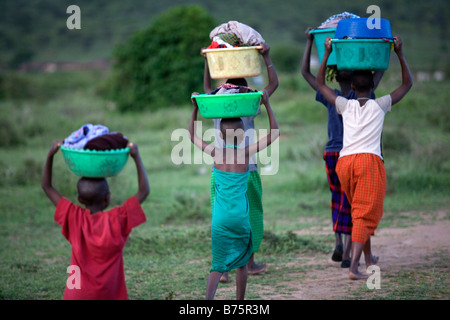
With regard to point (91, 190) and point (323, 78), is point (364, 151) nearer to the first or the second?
point (323, 78)

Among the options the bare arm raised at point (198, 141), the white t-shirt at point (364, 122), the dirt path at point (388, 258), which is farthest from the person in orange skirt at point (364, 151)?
the bare arm raised at point (198, 141)

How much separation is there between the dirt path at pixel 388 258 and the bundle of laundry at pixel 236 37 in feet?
5.91

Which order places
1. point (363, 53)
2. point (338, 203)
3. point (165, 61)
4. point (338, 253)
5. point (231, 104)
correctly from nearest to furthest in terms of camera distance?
point (231, 104) < point (363, 53) < point (338, 203) < point (338, 253) < point (165, 61)

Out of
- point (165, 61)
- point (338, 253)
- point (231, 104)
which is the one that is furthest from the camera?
point (165, 61)

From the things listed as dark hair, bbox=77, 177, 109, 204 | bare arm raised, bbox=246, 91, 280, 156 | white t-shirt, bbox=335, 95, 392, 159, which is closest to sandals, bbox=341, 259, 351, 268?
white t-shirt, bbox=335, 95, 392, 159

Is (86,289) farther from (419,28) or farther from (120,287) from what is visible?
(419,28)

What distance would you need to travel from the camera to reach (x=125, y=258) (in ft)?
17.9

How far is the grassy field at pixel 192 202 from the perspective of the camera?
185 inches

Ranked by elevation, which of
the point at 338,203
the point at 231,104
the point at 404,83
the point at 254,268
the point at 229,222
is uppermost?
the point at 404,83

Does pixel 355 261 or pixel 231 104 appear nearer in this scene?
pixel 231 104

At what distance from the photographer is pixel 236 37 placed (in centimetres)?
427

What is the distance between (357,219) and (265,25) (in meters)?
32.3

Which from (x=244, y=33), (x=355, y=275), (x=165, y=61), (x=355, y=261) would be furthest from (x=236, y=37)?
(x=165, y=61)

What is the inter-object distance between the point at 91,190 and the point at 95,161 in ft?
0.63
